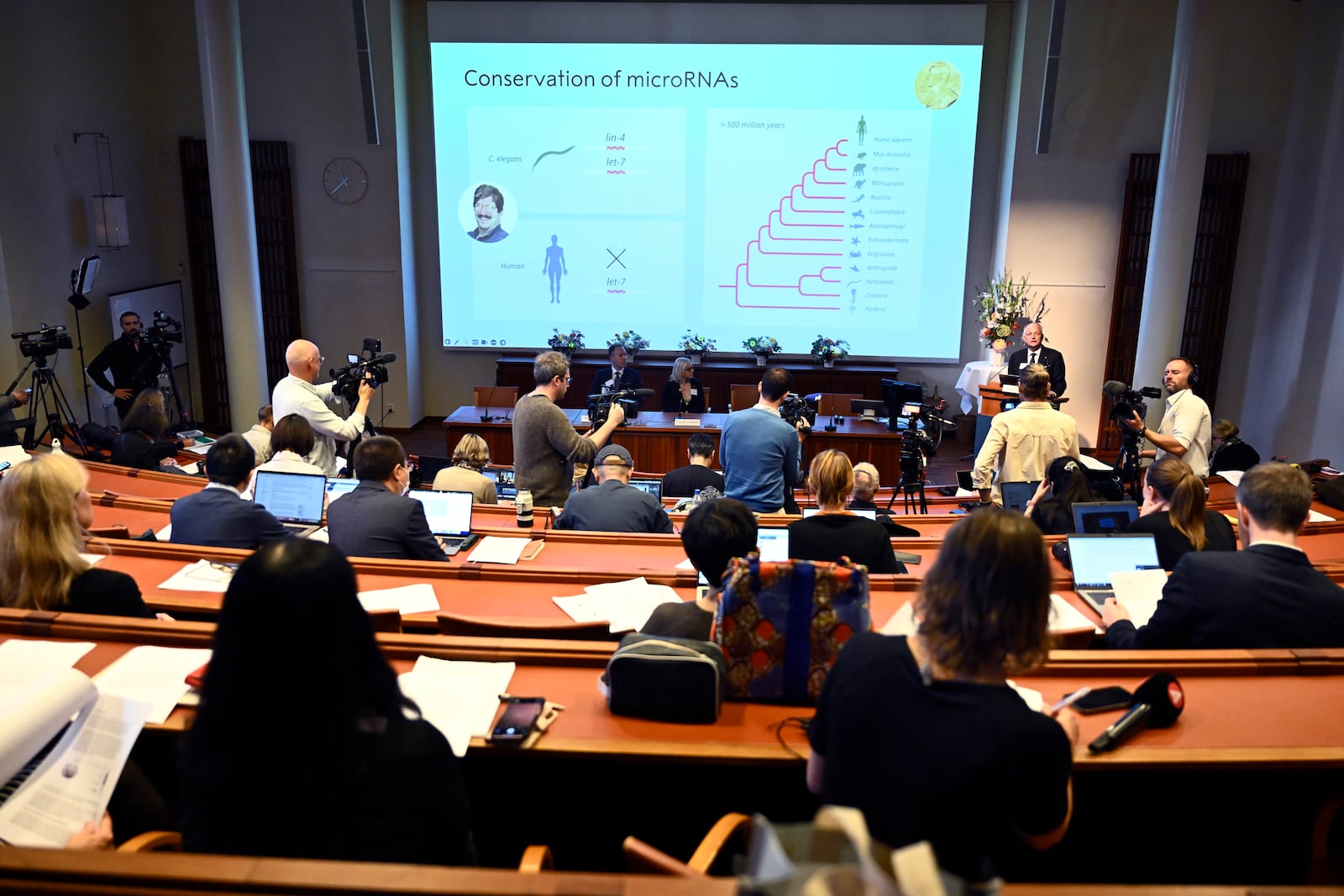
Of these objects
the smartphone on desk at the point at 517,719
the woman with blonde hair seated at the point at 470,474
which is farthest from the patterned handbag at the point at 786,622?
the woman with blonde hair seated at the point at 470,474

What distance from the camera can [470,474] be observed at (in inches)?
195

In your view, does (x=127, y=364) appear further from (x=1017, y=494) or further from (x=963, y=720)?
(x=963, y=720)

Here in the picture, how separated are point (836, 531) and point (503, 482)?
10.3ft

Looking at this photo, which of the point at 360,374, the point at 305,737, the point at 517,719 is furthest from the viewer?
the point at 360,374

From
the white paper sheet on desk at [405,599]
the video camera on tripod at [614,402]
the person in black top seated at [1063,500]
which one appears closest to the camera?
the white paper sheet on desk at [405,599]

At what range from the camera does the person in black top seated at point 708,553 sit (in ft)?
7.81

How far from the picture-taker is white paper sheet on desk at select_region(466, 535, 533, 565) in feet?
12.6

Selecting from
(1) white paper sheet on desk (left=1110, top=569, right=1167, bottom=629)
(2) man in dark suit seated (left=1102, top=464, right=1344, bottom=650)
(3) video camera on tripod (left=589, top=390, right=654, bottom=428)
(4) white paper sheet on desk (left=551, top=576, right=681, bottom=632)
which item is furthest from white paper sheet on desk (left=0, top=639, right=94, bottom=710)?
(3) video camera on tripod (left=589, top=390, right=654, bottom=428)

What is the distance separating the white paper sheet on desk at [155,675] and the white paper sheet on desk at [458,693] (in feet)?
1.71

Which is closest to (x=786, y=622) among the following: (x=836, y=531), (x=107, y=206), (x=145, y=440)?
(x=836, y=531)

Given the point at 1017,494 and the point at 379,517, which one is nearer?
the point at 379,517

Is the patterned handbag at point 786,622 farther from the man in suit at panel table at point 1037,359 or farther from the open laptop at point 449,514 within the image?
the man in suit at panel table at point 1037,359

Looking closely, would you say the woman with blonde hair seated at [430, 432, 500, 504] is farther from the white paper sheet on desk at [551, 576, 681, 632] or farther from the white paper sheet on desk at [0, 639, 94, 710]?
the white paper sheet on desk at [0, 639, 94, 710]

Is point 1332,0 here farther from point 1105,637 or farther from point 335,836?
point 335,836
